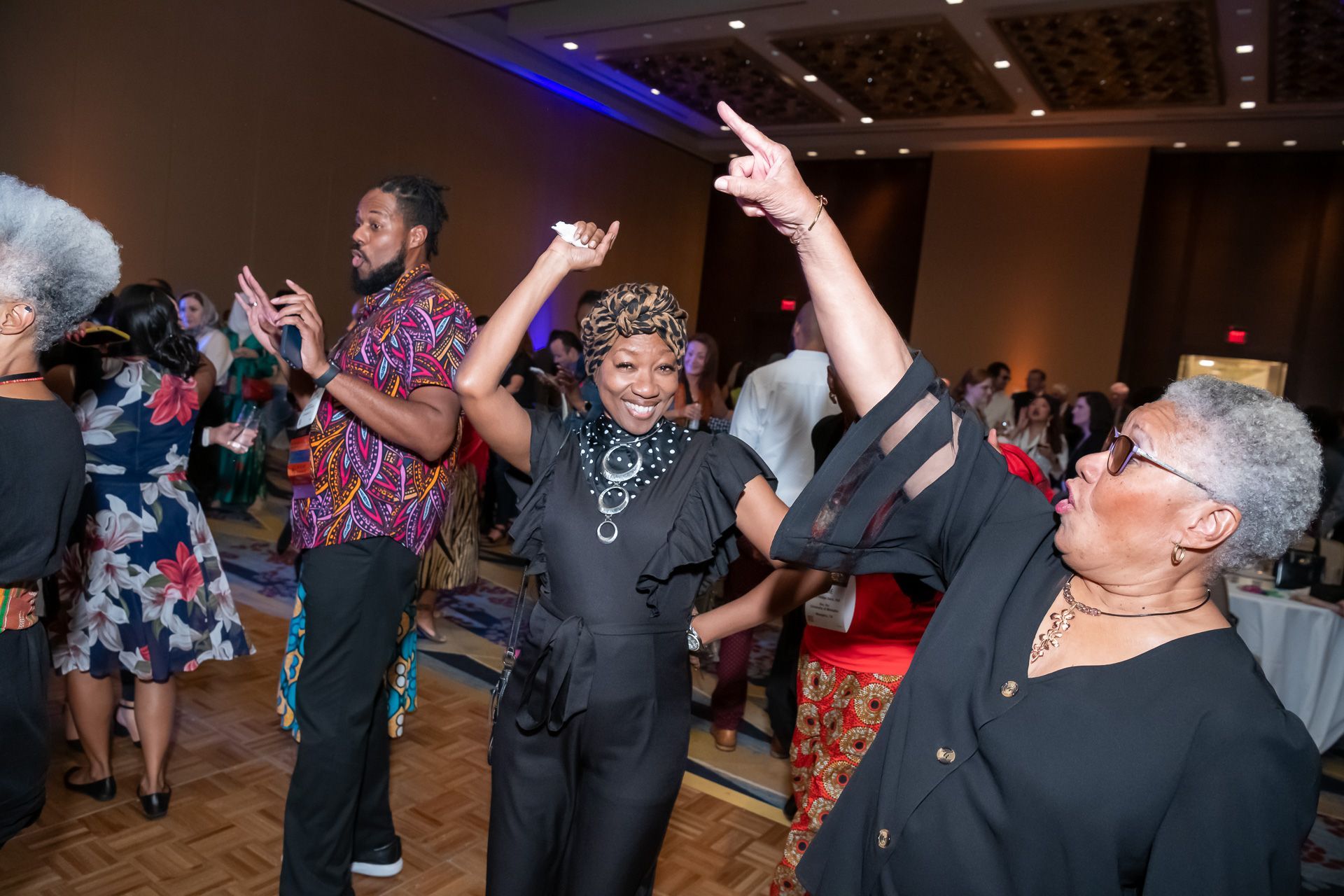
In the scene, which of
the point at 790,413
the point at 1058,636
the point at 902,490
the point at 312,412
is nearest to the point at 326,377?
the point at 312,412

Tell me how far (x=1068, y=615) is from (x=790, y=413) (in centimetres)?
250

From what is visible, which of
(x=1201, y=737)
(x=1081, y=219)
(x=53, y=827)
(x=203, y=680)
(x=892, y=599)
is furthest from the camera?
(x=1081, y=219)

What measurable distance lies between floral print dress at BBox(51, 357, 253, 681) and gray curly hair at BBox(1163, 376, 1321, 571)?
9.20ft

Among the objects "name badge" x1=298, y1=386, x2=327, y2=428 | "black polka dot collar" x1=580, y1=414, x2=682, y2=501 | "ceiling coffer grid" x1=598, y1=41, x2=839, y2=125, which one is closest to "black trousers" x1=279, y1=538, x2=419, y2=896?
"name badge" x1=298, y1=386, x2=327, y2=428

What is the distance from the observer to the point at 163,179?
8141 millimetres

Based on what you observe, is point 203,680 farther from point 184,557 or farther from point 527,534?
point 527,534

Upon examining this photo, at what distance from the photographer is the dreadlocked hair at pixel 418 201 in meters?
2.40

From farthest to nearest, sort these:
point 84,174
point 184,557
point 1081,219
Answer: point 1081,219 < point 84,174 < point 184,557

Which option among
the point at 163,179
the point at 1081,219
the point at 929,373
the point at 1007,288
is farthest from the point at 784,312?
the point at 929,373

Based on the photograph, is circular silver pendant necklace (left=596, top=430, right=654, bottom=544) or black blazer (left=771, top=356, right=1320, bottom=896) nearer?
black blazer (left=771, top=356, right=1320, bottom=896)

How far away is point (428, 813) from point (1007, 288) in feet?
37.3

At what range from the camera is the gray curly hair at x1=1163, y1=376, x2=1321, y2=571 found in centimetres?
109

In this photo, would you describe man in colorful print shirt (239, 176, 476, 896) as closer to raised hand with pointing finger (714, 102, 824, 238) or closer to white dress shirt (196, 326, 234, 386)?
raised hand with pointing finger (714, 102, 824, 238)

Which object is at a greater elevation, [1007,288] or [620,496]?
[1007,288]
